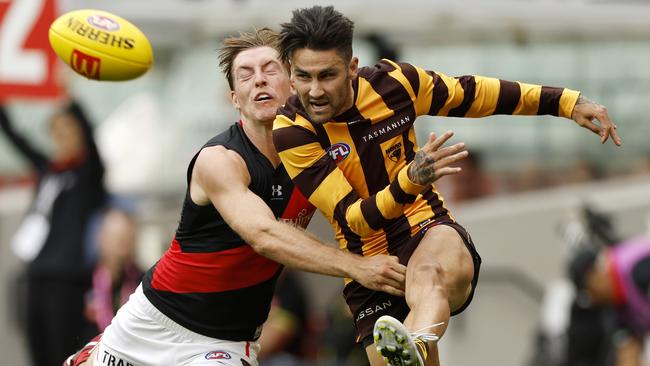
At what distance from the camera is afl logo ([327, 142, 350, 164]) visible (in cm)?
757

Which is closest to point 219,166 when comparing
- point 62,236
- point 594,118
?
point 594,118

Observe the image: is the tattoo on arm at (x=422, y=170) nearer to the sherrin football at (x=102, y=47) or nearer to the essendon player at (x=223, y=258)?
the essendon player at (x=223, y=258)

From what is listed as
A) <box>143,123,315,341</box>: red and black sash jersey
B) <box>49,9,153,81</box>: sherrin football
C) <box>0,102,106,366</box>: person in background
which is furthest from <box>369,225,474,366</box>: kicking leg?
<box>0,102,106,366</box>: person in background

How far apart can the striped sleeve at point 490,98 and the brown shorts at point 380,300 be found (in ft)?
2.00

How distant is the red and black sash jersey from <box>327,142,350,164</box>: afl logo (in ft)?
1.19

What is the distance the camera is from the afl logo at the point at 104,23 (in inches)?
333

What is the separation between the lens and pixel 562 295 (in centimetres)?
1390

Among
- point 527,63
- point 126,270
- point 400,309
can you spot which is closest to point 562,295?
point 527,63

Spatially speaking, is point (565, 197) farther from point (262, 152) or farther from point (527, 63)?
point (262, 152)

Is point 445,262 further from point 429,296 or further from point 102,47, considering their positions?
point 102,47

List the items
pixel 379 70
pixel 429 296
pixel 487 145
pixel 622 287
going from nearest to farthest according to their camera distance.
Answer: pixel 429 296, pixel 379 70, pixel 622 287, pixel 487 145

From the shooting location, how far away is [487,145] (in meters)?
14.7

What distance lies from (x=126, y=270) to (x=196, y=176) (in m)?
4.69

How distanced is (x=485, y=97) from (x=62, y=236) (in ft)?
20.3
